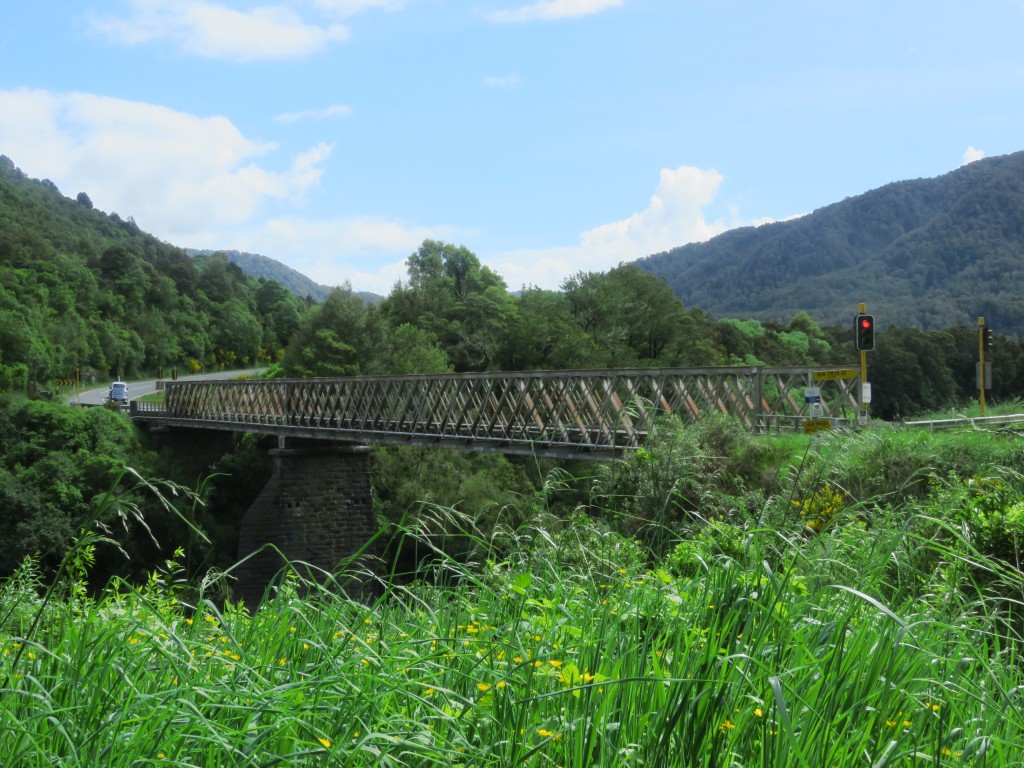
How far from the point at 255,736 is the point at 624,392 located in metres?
18.5

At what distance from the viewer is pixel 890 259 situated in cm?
12556

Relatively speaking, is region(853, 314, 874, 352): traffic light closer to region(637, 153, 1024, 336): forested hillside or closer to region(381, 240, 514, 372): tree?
region(381, 240, 514, 372): tree

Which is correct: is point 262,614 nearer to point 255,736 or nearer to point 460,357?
point 255,736

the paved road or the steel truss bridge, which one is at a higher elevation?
the paved road

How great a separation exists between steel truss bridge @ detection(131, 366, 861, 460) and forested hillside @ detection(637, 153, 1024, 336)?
6226 centimetres

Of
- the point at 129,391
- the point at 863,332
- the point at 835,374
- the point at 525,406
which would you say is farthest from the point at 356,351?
the point at 835,374

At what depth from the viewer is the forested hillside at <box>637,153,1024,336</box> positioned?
101m

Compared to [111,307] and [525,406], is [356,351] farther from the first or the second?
[111,307]

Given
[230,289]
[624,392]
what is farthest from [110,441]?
[230,289]

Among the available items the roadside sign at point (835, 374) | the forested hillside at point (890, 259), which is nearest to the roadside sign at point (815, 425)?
the roadside sign at point (835, 374)

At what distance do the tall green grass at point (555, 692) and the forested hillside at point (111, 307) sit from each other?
157 ft

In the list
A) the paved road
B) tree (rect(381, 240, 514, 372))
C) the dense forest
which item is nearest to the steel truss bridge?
the dense forest

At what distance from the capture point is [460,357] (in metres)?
51.5

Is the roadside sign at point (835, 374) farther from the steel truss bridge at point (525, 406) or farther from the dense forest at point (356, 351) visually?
the dense forest at point (356, 351)
